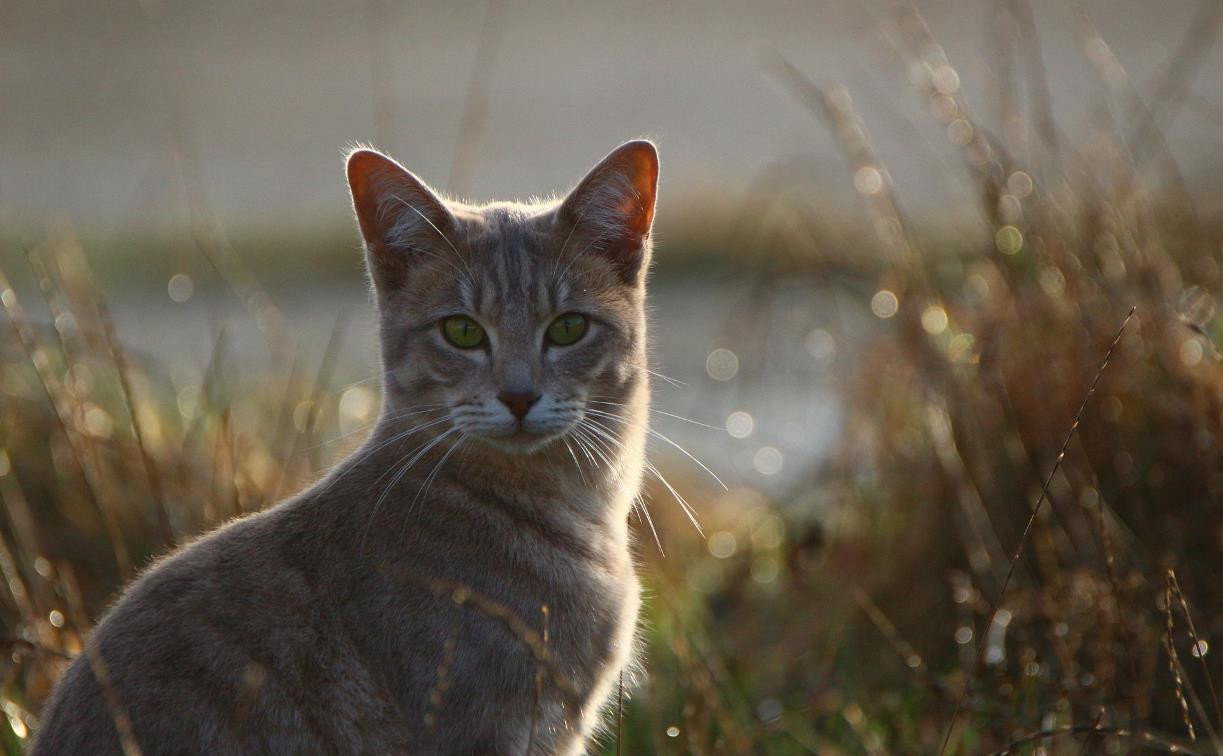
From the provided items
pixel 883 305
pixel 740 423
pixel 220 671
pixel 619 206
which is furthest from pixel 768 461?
pixel 220 671

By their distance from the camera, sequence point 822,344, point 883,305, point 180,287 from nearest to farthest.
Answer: point 883,305, point 822,344, point 180,287

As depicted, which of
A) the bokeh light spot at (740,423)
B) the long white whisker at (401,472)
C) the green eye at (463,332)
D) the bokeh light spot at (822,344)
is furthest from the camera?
the bokeh light spot at (740,423)

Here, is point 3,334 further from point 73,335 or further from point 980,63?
point 980,63

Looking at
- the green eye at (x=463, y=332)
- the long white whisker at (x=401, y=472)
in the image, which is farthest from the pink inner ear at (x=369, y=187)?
the long white whisker at (x=401, y=472)

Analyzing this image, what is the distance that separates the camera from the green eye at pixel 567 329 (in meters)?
3.34

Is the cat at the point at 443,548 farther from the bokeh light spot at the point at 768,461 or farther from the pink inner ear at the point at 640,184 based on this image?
the bokeh light spot at the point at 768,461

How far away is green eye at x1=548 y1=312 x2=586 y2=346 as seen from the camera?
3.34m

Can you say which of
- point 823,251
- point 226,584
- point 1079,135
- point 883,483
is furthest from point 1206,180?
point 226,584

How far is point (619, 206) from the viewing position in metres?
3.44

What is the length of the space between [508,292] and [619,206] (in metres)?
0.38

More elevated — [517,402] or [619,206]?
[619,206]

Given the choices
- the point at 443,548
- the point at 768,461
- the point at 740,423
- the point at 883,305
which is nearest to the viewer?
the point at 443,548

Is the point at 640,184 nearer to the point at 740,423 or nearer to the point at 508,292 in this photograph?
the point at 508,292

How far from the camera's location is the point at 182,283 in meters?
5.68
